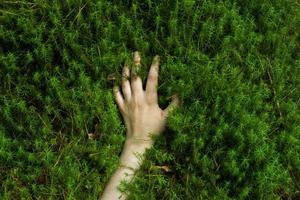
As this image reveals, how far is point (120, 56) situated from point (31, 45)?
0.74m

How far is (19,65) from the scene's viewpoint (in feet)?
13.0

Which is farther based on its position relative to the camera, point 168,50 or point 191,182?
point 168,50

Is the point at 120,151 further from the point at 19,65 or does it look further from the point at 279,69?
the point at 279,69

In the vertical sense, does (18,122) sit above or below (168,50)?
below

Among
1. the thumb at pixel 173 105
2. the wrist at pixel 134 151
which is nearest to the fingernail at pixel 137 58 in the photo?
the thumb at pixel 173 105

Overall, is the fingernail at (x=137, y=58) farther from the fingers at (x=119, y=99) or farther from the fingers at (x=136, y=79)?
the fingers at (x=119, y=99)

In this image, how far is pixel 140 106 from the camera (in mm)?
3824

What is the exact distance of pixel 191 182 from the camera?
3.64 meters

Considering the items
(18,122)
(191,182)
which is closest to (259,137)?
(191,182)

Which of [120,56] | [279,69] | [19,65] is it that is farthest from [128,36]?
[279,69]

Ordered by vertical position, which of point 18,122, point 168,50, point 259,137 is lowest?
point 259,137

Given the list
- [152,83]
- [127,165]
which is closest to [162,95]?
[152,83]

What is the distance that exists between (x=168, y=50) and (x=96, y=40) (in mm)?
594

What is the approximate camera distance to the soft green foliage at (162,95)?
3615mm
